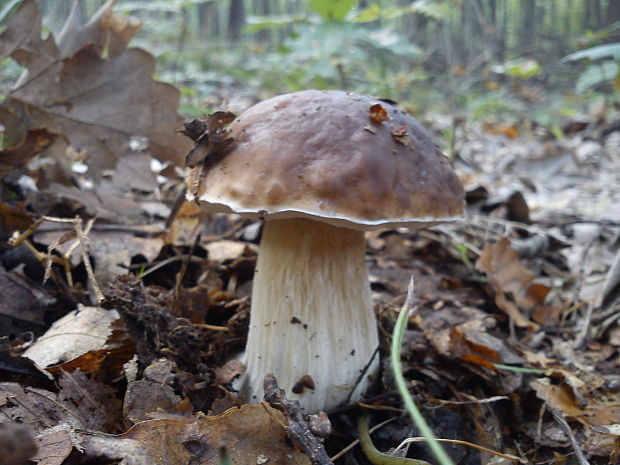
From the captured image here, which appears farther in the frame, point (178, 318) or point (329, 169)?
point (178, 318)

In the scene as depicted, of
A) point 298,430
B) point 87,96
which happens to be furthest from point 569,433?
point 87,96

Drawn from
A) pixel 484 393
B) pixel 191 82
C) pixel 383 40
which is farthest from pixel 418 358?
pixel 191 82

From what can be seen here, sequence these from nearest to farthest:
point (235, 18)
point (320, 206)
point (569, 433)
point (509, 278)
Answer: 1. point (320, 206)
2. point (569, 433)
3. point (509, 278)
4. point (235, 18)

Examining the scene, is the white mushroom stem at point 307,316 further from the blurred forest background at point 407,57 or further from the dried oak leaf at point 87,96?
the blurred forest background at point 407,57

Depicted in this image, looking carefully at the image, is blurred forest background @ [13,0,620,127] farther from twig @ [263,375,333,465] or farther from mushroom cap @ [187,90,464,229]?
twig @ [263,375,333,465]

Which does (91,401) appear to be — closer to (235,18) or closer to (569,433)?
(569,433)

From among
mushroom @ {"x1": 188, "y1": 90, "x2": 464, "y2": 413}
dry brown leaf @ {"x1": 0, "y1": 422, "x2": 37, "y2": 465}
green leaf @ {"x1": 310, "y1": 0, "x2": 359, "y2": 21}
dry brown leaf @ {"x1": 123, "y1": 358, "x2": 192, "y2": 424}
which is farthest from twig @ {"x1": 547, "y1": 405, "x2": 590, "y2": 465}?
green leaf @ {"x1": 310, "y1": 0, "x2": 359, "y2": 21}

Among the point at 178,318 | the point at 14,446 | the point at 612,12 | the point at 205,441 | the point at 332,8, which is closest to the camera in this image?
the point at 14,446

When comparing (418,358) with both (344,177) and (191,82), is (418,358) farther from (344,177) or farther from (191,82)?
(191,82)
